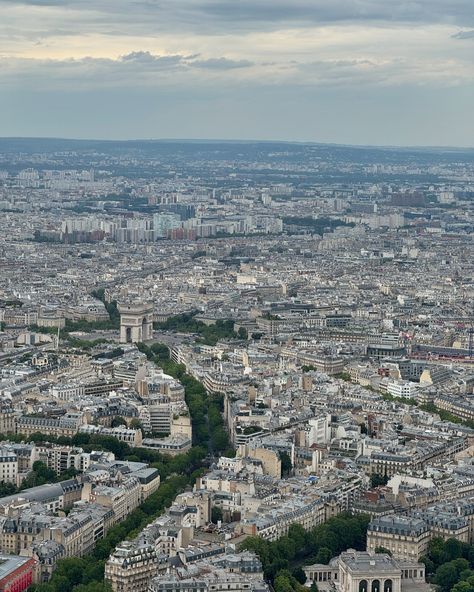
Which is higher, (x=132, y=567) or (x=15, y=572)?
(x=132, y=567)

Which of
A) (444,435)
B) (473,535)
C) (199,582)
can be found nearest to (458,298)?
(444,435)

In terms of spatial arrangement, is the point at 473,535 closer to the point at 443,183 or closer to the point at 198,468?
the point at 198,468

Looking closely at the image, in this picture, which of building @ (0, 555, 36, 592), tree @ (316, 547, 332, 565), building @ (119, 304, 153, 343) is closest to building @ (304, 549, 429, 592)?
tree @ (316, 547, 332, 565)

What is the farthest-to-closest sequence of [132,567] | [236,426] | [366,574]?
[236,426]
[366,574]
[132,567]

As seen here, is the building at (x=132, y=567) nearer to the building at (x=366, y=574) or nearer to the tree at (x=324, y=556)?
the building at (x=366, y=574)

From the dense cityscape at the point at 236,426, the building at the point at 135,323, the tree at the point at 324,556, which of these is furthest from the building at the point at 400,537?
the building at the point at 135,323

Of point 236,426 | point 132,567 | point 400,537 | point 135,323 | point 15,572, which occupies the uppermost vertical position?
point 132,567

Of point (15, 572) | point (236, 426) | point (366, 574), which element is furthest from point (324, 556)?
point (236, 426)

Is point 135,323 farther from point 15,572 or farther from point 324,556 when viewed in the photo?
point 15,572
